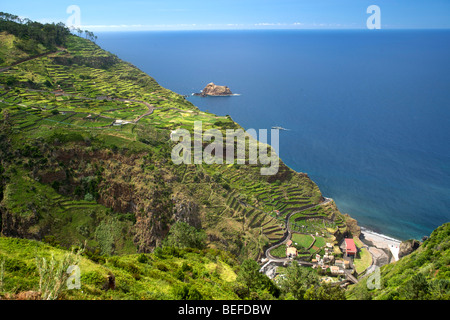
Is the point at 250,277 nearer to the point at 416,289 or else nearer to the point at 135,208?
the point at 416,289

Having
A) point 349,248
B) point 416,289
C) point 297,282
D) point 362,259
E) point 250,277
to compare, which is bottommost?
point 362,259

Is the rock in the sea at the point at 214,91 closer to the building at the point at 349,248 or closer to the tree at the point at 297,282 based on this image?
the building at the point at 349,248

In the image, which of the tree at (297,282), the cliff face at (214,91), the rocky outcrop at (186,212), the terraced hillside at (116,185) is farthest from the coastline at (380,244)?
the cliff face at (214,91)

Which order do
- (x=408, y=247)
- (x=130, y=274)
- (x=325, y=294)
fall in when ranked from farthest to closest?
(x=408, y=247) → (x=325, y=294) → (x=130, y=274)

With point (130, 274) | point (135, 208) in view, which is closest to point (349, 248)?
point (135, 208)

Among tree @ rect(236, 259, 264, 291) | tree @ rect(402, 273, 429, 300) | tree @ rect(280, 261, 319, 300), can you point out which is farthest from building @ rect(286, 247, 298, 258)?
tree @ rect(402, 273, 429, 300)
